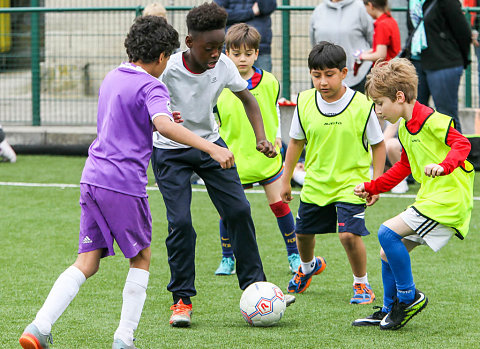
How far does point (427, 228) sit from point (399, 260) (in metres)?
0.21

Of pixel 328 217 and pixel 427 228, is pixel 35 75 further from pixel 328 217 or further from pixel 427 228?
pixel 427 228

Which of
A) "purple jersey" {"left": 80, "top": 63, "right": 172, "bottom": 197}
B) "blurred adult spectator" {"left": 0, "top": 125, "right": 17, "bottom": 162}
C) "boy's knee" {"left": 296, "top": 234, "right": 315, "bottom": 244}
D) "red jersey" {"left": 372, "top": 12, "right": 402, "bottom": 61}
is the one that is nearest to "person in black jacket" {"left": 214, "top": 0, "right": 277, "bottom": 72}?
"red jersey" {"left": 372, "top": 12, "right": 402, "bottom": 61}

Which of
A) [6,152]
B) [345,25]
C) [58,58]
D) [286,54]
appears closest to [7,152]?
[6,152]

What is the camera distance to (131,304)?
157 inches

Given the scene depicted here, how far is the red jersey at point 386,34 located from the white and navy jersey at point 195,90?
4.33m

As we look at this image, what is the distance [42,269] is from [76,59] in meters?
6.51

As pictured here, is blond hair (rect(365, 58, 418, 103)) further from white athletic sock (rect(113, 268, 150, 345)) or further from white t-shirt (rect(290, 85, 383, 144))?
white athletic sock (rect(113, 268, 150, 345))

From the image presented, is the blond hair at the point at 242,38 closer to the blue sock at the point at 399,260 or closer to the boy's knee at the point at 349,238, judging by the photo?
the boy's knee at the point at 349,238

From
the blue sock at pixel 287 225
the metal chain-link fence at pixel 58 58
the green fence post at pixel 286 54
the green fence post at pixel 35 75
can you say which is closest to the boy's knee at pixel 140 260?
the blue sock at pixel 287 225

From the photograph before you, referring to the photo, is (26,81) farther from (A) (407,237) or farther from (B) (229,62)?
(A) (407,237)

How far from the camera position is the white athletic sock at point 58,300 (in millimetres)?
3734

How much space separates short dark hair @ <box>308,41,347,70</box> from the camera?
499 centimetres

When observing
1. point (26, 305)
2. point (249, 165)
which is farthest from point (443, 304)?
point (26, 305)

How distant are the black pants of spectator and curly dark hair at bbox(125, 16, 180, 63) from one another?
0.85m
